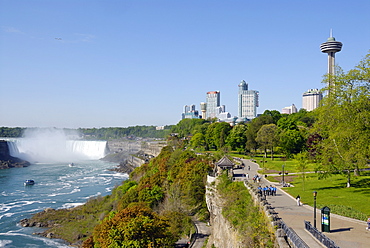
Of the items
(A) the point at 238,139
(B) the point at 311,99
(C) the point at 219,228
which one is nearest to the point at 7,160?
(A) the point at 238,139

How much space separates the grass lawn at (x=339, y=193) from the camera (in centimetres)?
1626

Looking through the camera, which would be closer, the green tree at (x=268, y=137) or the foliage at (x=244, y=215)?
the foliage at (x=244, y=215)

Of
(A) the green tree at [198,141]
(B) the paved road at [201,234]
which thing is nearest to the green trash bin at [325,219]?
(B) the paved road at [201,234]

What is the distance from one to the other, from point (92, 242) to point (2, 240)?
1169 centimetres

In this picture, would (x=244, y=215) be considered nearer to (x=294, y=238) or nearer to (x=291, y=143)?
(x=294, y=238)

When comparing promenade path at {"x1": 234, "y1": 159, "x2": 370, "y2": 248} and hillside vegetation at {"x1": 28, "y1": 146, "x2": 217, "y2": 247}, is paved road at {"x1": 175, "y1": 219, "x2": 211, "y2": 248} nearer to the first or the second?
hillside vegetation at {"x1": 28, "y1": 146, "x2": 217, "y2": 247}

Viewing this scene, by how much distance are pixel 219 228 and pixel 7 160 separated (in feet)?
266

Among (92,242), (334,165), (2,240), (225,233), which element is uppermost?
(334,165)

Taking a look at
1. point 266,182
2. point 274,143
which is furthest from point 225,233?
point 274,143

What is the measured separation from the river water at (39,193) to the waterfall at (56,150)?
2257 centimetres

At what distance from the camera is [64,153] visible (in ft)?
354

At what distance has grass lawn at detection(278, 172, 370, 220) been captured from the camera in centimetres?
1626

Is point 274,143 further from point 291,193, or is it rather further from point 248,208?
point 248,208

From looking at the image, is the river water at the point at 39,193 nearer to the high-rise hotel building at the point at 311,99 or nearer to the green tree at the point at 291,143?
the green tree at the point at 291,143
